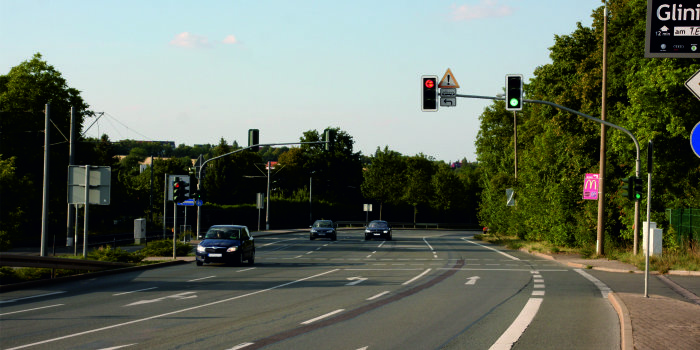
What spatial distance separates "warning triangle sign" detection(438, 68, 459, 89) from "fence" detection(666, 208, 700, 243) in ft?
40.2

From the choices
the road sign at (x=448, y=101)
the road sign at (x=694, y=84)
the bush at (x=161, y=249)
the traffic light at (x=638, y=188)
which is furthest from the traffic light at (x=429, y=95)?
the bush at (x=161, y=249)

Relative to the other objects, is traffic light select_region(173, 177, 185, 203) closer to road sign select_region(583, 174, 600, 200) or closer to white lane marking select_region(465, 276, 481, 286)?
white lane marking select_region(465, 276, 481, 286)

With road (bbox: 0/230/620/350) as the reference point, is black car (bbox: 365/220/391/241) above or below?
below

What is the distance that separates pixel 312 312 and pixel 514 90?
1071 centimetres

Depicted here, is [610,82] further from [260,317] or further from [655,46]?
[260,317]

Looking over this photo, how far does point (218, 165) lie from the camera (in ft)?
349

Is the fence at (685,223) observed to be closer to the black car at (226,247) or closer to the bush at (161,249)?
the black car at (226,247)

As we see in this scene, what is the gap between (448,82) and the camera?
2259 centimetres

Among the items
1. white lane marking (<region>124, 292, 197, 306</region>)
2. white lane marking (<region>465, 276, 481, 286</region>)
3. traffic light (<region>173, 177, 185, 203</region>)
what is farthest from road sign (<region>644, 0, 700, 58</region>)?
traffic light (<region>173, 177, 185, 203</region>)

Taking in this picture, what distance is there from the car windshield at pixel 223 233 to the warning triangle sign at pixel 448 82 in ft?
34.2

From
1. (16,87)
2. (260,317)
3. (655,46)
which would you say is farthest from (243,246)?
(16,87)

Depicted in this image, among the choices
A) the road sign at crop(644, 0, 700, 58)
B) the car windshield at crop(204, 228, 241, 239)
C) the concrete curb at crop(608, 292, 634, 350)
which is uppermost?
the road sign at crop(644, 0, 700, 58)

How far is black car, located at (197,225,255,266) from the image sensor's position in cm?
2702

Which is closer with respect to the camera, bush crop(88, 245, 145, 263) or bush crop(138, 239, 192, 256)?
bush crop(88, 245, 145, 263)
